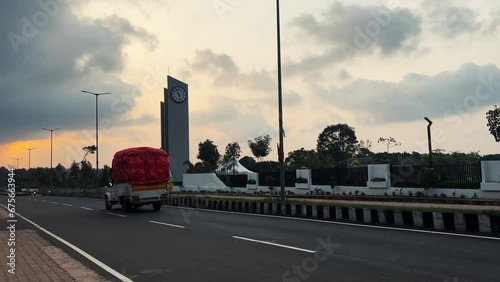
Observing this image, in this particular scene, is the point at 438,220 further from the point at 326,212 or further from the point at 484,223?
the point at 326,212

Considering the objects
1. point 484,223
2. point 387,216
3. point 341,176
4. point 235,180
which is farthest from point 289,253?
point 235,180

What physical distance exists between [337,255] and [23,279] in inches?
232

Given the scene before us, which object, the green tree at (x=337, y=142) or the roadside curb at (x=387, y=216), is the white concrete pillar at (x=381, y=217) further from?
the green tree at (x=337, y=142)

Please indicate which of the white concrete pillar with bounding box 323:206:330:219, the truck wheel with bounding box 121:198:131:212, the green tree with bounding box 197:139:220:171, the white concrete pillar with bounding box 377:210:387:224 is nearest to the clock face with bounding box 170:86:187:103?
the green tree with bounding box 197:139:220:171

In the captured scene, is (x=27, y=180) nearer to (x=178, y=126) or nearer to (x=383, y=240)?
(x=178, y=126)

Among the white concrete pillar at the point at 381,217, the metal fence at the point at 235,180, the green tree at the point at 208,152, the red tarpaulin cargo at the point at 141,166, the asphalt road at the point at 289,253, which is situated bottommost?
the asphalt road at the point at 289,253

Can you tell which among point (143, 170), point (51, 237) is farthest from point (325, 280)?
point (143, 170)

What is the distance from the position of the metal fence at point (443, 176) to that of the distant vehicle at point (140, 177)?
14149mm

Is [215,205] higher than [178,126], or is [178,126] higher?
[178,126]

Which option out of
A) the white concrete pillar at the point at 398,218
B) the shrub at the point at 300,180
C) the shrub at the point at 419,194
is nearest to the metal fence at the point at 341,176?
the shrub at the point at 300,180

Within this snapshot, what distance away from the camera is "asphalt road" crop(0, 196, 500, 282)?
7.31 meters

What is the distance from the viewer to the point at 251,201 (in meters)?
21.1

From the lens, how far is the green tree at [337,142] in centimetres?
8094

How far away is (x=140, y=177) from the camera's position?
2156cm
